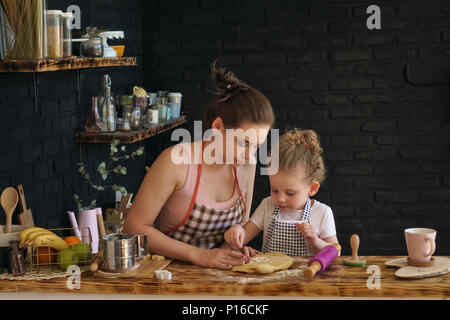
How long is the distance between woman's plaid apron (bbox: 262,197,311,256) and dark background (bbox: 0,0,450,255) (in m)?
1.88

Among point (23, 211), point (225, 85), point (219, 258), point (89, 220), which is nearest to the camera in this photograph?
point (219, 258)

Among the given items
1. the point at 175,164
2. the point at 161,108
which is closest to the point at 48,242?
the point at 175,164

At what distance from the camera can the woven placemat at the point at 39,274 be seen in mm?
1595

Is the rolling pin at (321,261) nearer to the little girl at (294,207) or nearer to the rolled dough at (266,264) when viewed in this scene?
the rolled dough at (266,264)

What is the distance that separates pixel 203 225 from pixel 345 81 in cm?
231

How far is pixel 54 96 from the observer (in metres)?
2.62

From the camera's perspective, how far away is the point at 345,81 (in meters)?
4.01

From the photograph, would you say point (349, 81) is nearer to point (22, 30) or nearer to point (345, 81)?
point (345, 81)

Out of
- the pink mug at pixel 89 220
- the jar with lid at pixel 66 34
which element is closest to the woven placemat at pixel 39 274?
the jar with lid at pixel 66 34

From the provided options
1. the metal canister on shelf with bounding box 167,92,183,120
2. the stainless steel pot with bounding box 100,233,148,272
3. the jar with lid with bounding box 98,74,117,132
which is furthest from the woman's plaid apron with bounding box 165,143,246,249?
the metal canister on shelf with bounding box 167,92,183,120

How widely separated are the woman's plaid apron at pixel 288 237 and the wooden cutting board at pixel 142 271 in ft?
1.63

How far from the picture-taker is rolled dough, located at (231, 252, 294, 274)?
164 centimetres
